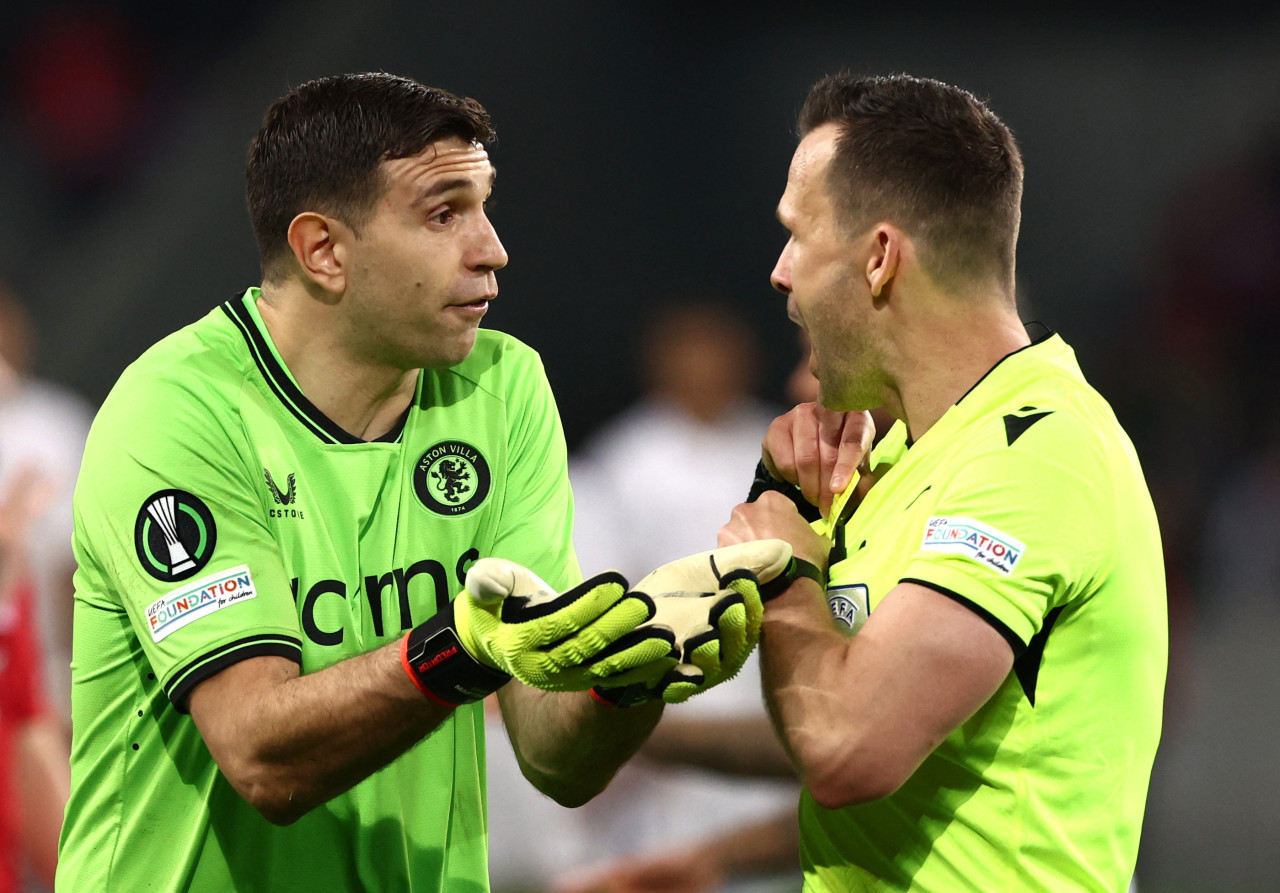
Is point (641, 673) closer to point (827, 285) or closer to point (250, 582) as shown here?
point (250, 582)

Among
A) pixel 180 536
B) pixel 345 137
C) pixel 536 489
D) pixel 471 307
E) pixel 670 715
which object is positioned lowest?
pixel 670 715

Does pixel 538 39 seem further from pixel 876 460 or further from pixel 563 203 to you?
pixel 876 460

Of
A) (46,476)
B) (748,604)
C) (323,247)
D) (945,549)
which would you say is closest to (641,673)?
(748,604)

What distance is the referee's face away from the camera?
235cm

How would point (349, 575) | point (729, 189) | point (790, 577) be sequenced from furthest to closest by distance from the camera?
1. point (729, 189)
2. point (349, 575)
3. point (790, 577)

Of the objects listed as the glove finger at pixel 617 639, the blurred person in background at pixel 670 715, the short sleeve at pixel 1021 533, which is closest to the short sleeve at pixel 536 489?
the glove finger at pixel 617 639

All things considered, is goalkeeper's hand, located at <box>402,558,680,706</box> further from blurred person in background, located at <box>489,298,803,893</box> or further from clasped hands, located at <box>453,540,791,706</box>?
blurred person in background, located at <box>489,298,803,893</box>

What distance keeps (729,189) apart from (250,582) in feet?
23.5

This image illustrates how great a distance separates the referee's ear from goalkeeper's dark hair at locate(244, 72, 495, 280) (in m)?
0.02

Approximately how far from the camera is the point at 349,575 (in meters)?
2.41

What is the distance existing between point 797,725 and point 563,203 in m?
7.13

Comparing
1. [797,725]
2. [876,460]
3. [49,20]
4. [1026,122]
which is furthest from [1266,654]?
[49,20]

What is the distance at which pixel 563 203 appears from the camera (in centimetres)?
881

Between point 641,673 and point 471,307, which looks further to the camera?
point 471,307
